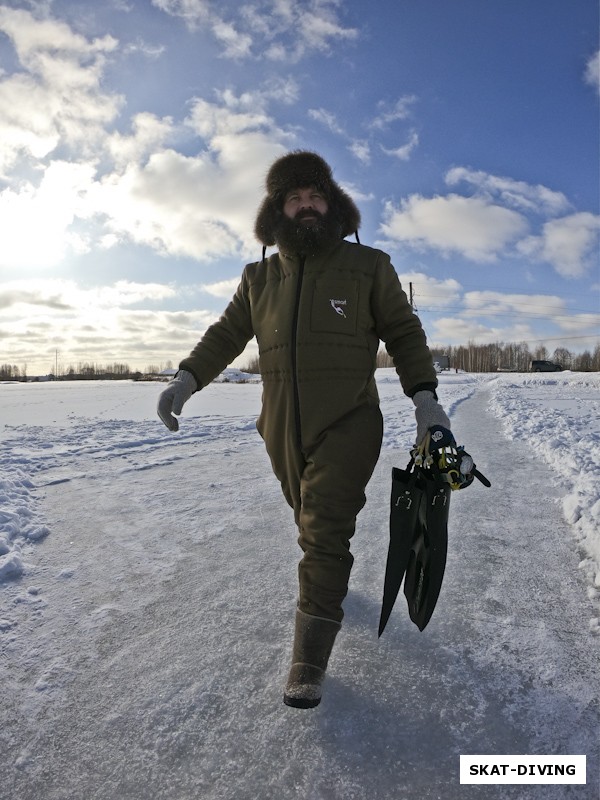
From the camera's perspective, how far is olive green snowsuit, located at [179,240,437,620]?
1898mm

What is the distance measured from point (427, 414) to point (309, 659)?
100 cm

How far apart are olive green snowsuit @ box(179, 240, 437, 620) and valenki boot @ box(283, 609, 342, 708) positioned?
38 mm

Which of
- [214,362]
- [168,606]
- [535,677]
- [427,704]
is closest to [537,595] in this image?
[535,677]

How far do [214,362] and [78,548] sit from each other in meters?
1.57

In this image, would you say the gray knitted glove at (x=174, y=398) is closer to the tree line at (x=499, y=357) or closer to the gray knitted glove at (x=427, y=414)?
the gray knitted glove at (x=427, y=414)

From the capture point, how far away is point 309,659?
1744 millimetres

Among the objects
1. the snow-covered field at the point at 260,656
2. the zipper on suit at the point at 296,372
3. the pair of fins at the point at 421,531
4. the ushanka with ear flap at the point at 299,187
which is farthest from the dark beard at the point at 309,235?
the snow-covered field at the point at 260,656

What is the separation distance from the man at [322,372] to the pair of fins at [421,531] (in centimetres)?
14

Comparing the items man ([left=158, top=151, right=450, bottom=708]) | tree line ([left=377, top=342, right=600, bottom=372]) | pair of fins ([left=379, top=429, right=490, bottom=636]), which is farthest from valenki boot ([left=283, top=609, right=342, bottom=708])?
tree line ([left=377, top=342, right=600, bottom=372])

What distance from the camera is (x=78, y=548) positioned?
3.12 m

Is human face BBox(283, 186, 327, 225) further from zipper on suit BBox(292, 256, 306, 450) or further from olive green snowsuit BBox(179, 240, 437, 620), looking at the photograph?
zipper on suit BBox(292, 256, 306, 450)

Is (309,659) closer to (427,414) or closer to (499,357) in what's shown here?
(427,414)

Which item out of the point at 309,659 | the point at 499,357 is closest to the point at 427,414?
the point at 309,659

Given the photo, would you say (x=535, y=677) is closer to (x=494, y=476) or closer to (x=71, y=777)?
(x=71, y=777)
